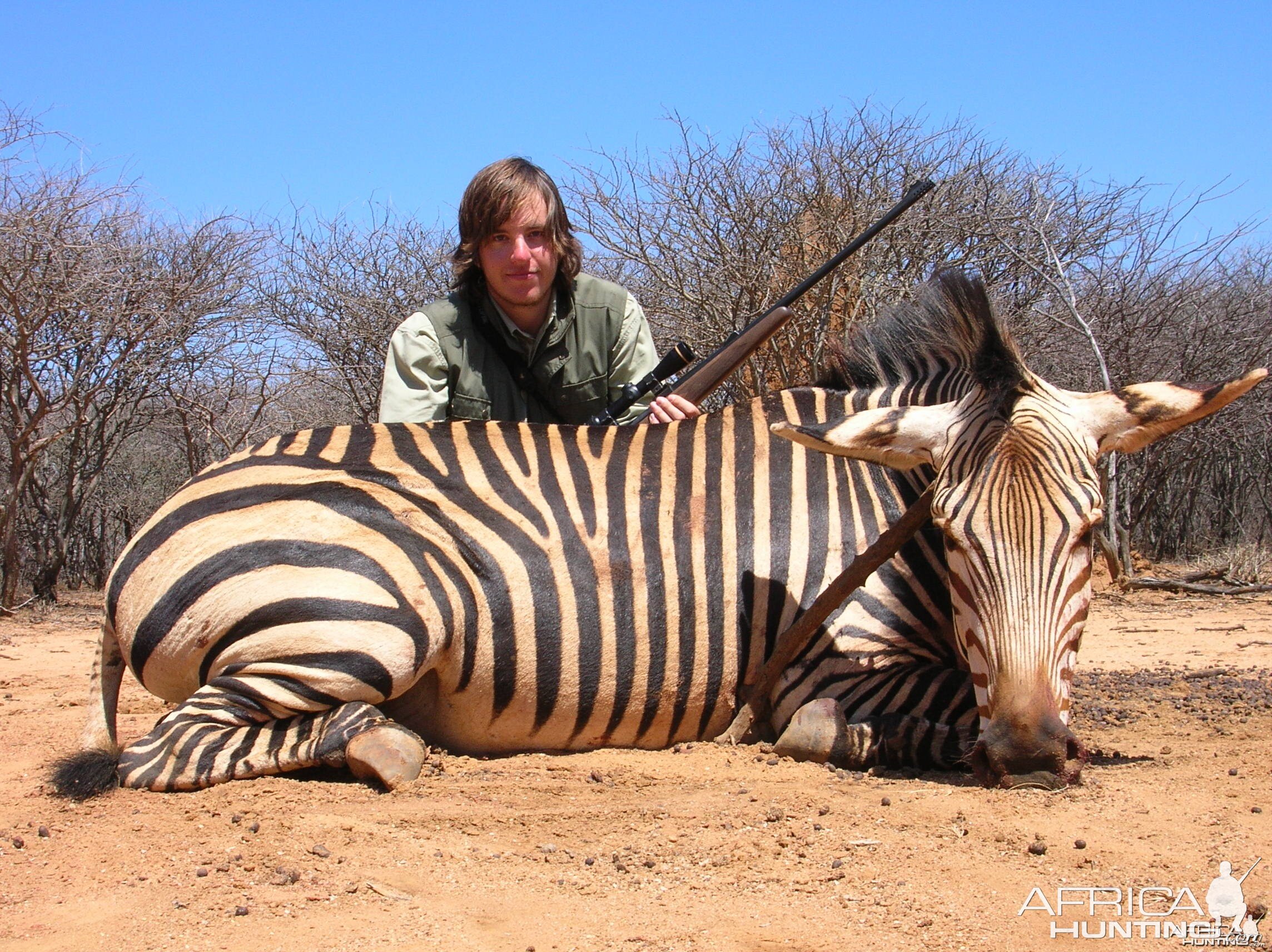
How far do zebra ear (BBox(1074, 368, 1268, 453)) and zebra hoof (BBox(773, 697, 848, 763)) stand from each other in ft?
4.00

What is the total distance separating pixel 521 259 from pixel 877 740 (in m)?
2.60

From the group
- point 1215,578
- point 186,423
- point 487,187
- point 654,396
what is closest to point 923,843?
point 654,396

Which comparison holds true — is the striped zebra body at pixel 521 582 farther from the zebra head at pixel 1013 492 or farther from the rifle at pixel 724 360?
the rifle at pixel 724 360

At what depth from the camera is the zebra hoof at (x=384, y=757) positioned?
3359 millimetres

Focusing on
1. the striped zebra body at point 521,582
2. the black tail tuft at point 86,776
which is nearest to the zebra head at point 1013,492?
the striped zebra body at point 521,582

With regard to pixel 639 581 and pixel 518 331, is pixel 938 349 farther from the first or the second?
pixel 518 331

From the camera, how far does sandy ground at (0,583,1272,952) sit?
2.34 metres

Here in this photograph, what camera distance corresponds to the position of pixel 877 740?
366 cm

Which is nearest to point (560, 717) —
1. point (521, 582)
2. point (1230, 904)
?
point (521, 582)

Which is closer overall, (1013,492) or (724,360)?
(1013,492)

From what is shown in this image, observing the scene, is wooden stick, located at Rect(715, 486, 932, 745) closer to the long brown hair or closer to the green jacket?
the green jacket

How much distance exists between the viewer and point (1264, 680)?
Answer: 536 cm

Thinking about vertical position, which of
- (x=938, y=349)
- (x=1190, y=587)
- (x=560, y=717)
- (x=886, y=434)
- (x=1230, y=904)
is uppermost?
(x=938, y=349)

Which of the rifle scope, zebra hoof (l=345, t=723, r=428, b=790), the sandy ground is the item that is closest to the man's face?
the rifle scope
